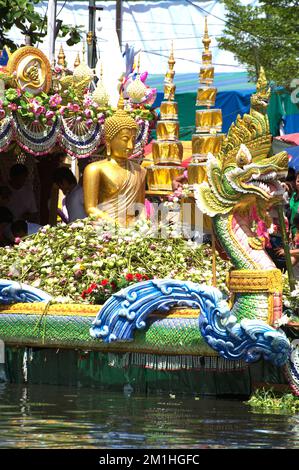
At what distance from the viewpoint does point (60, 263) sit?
1116cm

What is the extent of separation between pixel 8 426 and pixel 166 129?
613 centimetres

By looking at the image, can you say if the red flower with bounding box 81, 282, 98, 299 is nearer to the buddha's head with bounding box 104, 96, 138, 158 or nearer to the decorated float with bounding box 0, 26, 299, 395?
the decorated float with bounding box 0, 26, 299, 395

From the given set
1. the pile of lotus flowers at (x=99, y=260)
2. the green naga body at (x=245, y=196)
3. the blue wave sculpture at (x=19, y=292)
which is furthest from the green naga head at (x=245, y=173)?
the blue wave sculpture at (x=19, y=292)

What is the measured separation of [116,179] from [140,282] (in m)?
2.32

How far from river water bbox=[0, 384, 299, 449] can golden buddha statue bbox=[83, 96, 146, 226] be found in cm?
219

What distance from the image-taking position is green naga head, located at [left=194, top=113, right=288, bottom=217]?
987 cm

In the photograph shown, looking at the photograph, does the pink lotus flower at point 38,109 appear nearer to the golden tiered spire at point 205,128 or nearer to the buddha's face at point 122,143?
the buddha's face at point 122,143

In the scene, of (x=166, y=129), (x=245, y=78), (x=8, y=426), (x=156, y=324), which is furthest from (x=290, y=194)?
(x=245, y=78)

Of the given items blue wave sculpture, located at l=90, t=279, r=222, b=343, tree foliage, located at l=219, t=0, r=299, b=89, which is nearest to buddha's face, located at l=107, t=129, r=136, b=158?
blue wave sculpture, located at l=90, t=279, r=222, b=343

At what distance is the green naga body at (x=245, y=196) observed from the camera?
9828 millimetres

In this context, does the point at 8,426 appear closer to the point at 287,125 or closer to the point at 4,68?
the point at 4,68

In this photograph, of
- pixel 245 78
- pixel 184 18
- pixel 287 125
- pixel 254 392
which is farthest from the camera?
pixel 184 18
